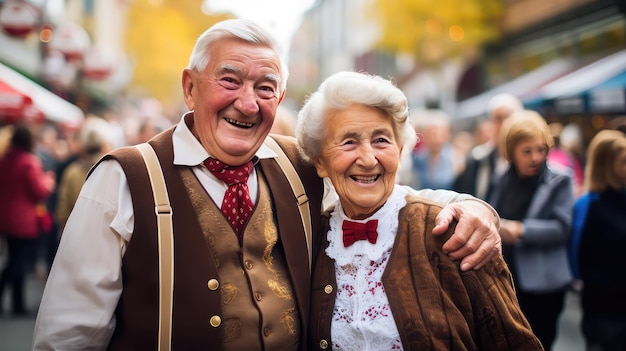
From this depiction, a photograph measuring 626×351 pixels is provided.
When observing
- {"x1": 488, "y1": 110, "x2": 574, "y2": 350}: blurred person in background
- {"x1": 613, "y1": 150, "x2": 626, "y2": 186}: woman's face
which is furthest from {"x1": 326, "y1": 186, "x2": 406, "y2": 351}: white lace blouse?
{"x1": 613, "y1": 150, "x2": 626, "y2": 186}: woman's face

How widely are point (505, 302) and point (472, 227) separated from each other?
0.30m

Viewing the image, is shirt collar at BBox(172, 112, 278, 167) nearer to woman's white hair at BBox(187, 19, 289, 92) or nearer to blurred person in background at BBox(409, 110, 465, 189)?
woman's white hair at BBox(187, 19, 289, 92)

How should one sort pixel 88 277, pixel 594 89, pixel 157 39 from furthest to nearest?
pixel 157 39 < pixel 594 89 < pixel 88 277

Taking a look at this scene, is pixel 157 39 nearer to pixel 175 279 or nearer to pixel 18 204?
pixel 18 204

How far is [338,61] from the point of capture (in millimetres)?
65875

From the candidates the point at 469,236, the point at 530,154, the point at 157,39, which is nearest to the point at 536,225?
the point at 530,154

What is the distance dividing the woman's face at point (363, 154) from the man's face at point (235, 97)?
0.95 feet

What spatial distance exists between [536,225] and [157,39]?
29577 millimetres

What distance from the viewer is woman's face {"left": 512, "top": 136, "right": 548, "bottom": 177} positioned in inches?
165

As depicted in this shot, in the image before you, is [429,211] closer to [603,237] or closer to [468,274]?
[468,274]

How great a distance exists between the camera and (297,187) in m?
2.69

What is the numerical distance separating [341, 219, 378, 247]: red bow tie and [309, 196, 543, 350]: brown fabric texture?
10 centimetres

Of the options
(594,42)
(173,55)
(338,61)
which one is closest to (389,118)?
(594,42)

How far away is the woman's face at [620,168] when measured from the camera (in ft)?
14.6
